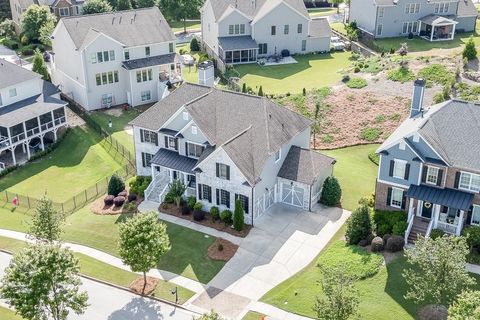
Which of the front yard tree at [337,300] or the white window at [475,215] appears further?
the white window at [475,215]

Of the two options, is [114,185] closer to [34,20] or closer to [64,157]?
A: [64,157]

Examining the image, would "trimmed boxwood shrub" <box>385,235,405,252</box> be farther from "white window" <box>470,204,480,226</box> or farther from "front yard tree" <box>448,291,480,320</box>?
"front yard tree" <box>448,291,480,320</box>

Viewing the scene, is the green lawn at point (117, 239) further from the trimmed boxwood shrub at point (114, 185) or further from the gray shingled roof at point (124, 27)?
the gray shingled roof at point (124, 27)

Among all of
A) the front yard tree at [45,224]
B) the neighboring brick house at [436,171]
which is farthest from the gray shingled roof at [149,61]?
the neighboring brick house at [436,171]

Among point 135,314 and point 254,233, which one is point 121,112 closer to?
point 254,233

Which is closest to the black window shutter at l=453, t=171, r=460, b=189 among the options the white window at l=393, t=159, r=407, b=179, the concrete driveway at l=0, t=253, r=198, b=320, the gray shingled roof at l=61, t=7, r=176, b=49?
the white window at l=393, t=159, r=407, b=179

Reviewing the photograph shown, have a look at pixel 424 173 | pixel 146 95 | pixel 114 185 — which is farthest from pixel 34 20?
pixel 424 173
